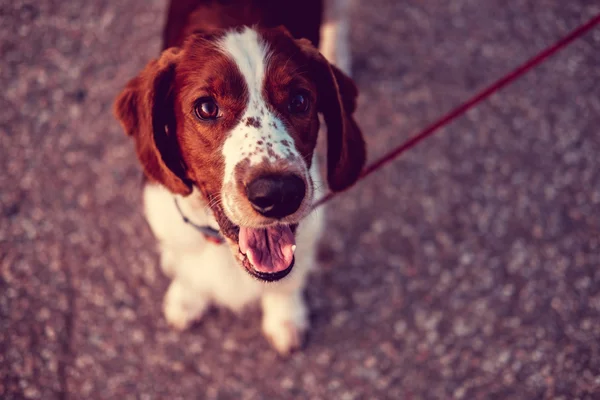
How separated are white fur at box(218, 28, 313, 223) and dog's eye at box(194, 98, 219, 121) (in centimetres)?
12

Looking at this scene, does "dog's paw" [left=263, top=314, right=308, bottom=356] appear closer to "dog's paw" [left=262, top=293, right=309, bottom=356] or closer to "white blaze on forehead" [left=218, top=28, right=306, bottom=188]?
"dog's paw" [left=262, top=293, right=309, bottom=356]

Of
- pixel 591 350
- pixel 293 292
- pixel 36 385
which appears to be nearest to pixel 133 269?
pixel 36 385

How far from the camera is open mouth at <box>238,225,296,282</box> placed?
7.31 feet

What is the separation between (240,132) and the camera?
2070 millimetres

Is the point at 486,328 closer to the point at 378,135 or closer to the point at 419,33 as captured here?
the point at 378,135

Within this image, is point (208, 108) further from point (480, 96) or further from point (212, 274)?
point (480, 96)

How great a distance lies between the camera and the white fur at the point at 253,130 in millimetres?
2006

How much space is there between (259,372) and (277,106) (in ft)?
5.86

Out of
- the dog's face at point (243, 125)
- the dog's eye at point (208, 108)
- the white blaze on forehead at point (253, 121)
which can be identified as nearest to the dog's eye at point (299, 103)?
the dog's face at point (243, 125)

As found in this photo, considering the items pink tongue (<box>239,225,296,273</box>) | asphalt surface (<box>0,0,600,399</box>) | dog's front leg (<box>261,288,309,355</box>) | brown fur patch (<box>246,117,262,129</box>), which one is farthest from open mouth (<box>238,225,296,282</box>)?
asphalt surface (<box>0,0,600,399</box>)

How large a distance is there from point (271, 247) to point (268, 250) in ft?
0.06

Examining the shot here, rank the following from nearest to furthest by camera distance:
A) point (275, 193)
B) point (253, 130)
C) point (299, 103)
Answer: point (275, 193), point (253, 130), point (299, 103)

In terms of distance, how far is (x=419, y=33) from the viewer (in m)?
4.06

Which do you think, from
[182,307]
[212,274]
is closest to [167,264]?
[182,307]
